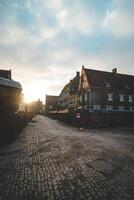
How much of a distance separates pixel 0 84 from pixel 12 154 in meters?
5.27

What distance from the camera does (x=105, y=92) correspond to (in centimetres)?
3194

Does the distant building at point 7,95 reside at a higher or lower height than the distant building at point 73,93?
lower

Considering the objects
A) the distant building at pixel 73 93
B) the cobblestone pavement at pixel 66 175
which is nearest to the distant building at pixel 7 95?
the cobblestone pavement at pixel 66 175

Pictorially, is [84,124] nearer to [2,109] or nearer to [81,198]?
[2,109]

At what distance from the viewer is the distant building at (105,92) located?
102 ft

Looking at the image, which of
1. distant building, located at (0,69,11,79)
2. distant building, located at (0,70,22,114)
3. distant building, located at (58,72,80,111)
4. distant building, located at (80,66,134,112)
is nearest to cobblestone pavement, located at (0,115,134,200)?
distant building, located at (0,70,22,114)

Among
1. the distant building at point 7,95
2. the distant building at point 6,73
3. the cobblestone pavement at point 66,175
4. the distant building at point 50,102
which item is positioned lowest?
the cobblestone pavement at point 66,175

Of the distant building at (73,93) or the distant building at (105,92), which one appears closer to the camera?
the distant building at (105,92)

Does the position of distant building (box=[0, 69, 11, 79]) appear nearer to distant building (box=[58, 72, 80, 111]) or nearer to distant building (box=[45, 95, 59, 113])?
distant building (box=[58, 72, 80, 111])

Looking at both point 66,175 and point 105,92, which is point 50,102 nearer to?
point 105,92

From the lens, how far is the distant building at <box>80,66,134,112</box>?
31.0 metres

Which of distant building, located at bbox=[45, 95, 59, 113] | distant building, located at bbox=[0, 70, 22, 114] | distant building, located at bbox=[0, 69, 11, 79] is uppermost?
distant building, located at bbox=[0, 69, 11, 79]

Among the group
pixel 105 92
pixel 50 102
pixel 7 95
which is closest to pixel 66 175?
pixel 7 95

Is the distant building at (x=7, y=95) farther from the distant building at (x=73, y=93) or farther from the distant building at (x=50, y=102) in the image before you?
the distant building at (x=50, y=102)
